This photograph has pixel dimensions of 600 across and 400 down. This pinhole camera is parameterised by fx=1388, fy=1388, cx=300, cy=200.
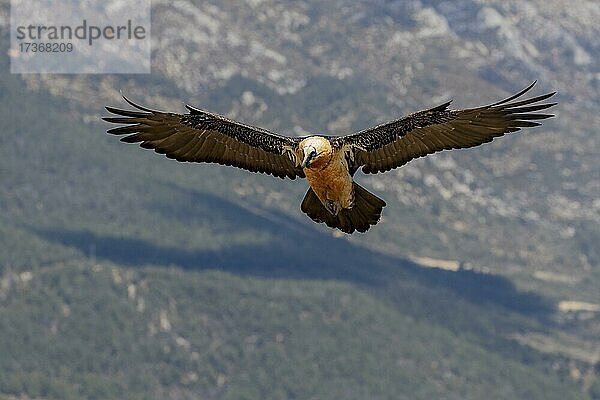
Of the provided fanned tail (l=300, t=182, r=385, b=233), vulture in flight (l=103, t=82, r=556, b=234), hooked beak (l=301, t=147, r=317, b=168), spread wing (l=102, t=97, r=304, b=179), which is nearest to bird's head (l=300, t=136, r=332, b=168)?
hooked beak (l=301, t=147, r=317, b=168)

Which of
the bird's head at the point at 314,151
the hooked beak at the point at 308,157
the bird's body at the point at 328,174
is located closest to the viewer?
the hooked beak at the point at 308,157

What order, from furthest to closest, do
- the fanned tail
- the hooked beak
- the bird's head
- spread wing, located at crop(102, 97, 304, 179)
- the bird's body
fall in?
the fanned tail
spread wing, located at crop(102, 97, 304, 179)
the bird's body
the bird's head
the hooked beak

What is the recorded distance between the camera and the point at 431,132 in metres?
37.9

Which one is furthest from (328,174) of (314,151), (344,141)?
(344,141)

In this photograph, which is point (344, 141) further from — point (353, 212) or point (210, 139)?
point (210, 139)

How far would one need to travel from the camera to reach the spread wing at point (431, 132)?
35938 millimetres

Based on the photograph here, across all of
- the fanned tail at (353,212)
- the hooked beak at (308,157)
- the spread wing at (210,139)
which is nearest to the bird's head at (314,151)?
the hooked beak at (308,157)

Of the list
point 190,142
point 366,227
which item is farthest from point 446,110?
point 190,142

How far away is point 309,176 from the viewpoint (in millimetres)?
34000

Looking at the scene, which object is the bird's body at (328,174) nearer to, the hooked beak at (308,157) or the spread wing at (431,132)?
the hooked beak at (308,157)

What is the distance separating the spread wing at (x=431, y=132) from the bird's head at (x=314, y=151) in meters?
1.42

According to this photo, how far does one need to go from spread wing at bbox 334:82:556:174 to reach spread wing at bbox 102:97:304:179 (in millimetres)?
1998

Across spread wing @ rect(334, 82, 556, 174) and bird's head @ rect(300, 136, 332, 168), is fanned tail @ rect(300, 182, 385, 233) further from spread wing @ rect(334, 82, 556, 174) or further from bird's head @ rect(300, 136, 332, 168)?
bird's head @ rect(300, 136, 332, 168)

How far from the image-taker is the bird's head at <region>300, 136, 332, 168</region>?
3297 centimetres
